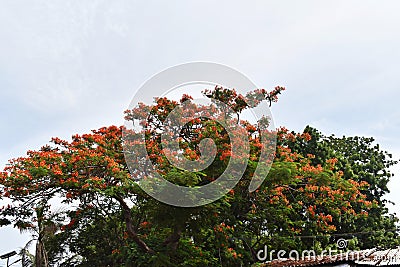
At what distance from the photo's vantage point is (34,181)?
8.51 meters

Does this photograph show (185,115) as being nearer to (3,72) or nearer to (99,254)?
(3,72)

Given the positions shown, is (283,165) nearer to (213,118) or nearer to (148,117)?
(213,118)

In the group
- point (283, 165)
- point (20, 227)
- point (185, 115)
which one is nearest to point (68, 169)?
point (20, 227)

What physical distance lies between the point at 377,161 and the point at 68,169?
38.6 feet

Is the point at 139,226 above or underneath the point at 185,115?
underneath

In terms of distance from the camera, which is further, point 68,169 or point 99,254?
point 99,254

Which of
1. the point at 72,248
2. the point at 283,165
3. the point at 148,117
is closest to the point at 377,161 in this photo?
the point at 283,165

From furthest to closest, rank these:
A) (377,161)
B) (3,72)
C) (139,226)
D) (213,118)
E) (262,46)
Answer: (377,161) < (139,226) < (213,118) < (3,72) < (262,46)

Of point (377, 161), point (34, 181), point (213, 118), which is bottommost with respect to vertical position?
point (34, 181)

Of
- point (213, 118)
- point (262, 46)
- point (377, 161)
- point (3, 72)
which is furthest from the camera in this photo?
point (377, 161)

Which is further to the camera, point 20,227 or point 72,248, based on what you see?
point 72,248

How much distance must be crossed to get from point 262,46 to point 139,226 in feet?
18.7

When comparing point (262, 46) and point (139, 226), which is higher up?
point (262, 46)

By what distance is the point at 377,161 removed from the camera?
53.3 ft
